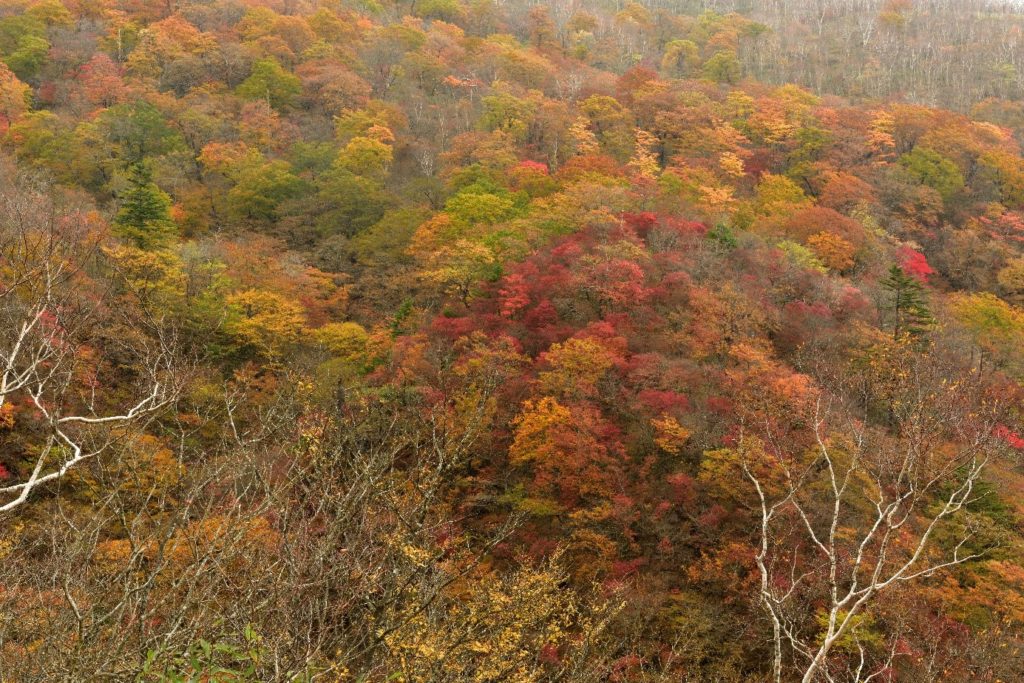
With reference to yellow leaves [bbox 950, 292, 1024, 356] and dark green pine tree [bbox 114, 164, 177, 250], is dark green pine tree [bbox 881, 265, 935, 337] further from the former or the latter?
dark green pine tree [bbox 114, 164, 177, 250]

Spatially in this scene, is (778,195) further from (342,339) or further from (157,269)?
(157,269)

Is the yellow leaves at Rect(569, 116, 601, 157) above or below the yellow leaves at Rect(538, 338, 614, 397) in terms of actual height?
above

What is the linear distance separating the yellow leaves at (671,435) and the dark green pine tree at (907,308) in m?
8.90

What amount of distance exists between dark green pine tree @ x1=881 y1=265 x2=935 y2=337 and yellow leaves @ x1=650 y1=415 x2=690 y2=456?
350 inches

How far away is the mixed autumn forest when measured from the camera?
589cm

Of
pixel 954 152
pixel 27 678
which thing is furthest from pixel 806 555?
pixel 954 152

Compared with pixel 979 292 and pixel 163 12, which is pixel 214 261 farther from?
pixel 163 12

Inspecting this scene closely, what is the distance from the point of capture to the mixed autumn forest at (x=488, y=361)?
232 inches

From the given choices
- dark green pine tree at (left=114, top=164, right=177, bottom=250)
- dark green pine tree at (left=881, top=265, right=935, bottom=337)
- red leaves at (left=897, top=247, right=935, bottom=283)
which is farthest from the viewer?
red leaves at (left=897, top=247, right=935, bottom=283)

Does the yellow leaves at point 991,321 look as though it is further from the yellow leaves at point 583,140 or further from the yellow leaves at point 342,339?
the yellow leaves at point 342,339

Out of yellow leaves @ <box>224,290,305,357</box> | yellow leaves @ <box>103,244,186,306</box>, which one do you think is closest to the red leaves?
yellow leaves @ <box>224,290,305,357</box>

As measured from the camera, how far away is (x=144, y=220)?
91.9 ft

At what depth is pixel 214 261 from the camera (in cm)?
2741

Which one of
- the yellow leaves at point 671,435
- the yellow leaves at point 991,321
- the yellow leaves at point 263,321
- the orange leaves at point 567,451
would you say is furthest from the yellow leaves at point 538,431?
the yellow leaves at point 991,321
